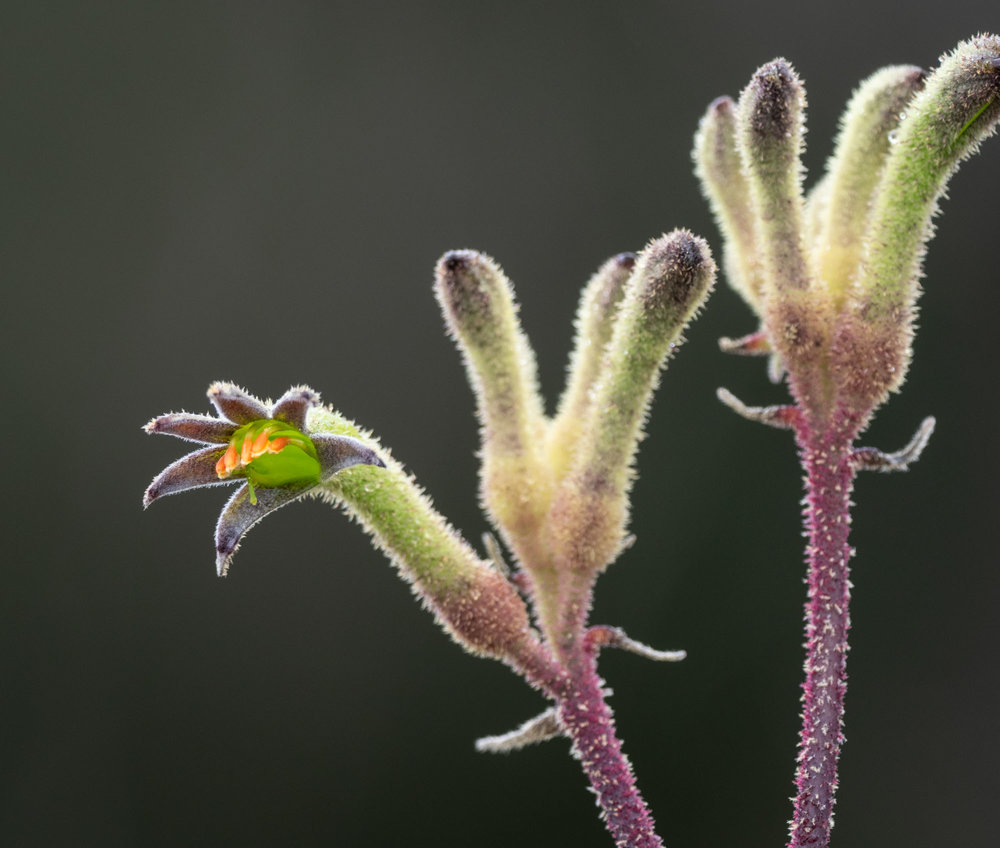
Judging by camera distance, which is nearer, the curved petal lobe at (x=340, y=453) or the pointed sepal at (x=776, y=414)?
the curved petal lobe at (x=340, y=453)

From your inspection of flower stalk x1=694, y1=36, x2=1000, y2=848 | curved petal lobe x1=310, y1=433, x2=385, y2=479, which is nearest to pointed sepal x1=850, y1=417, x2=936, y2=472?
flower stalk x1=694, y1=36, x2=1000, y2=848

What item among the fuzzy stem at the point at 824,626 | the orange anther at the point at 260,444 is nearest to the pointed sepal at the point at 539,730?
the fuzzy stem at the point at 824,626

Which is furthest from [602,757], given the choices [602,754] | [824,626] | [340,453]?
[340,453]

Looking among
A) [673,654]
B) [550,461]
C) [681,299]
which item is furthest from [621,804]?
[681,299]

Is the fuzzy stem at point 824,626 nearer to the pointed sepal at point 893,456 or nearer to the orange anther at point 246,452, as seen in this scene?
the pointed sepal at point 893,456

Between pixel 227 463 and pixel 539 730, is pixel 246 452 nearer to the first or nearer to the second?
pixel 227 463
